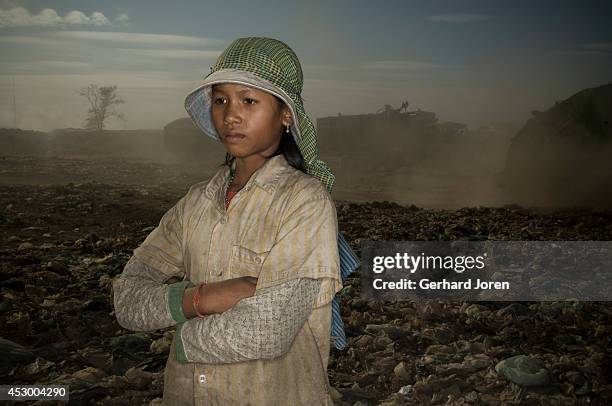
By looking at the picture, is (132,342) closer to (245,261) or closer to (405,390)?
(405,390)

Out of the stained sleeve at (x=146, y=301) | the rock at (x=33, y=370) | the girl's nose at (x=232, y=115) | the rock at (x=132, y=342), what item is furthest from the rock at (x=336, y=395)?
the girl's nose at (x=232, y=115)

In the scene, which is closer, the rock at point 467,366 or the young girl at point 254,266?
the young girl at point 254,266

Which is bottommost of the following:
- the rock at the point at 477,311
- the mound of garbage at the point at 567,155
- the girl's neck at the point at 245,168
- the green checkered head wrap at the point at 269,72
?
the rock at the point at 477,311

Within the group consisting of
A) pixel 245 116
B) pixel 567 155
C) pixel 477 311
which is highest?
pixel 567 155

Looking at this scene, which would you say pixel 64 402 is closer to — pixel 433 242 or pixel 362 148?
pixel 433 242

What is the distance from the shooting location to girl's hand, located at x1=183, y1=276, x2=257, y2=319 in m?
1.28

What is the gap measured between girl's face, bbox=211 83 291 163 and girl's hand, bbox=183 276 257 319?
0.31 meters

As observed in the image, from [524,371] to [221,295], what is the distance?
250 centimetres

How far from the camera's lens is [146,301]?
135 centimetres

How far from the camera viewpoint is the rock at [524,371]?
3.14 meters

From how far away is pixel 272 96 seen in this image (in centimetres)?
134

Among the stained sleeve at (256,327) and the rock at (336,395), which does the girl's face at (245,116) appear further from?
the rock at (336,395)

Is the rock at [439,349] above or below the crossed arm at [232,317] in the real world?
below

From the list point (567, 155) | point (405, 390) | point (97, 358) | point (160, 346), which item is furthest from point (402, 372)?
point (567, 155)
